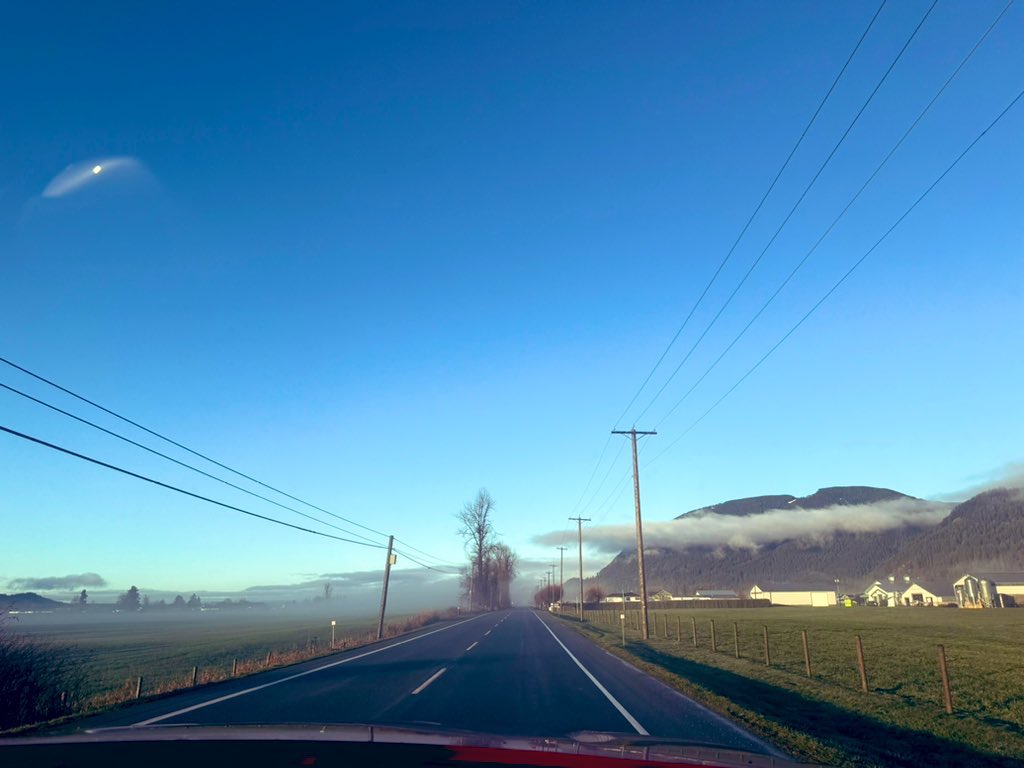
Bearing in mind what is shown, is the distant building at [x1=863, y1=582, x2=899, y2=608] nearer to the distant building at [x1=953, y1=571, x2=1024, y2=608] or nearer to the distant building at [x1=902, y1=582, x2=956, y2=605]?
the distant building at [x1=902, y1=582, x2=956, y2=605]

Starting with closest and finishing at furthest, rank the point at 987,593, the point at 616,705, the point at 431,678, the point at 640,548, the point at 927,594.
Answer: the point at 616,705
the point at 431,678
the point at 640,548
the point at 987,593
the point at 927,594

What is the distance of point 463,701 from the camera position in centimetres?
1192

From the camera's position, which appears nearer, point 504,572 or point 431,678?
point 431,678

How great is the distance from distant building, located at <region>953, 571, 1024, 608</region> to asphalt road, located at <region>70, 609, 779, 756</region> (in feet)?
328

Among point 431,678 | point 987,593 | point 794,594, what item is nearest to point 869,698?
point 431,678

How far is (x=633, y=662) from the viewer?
2062 cm

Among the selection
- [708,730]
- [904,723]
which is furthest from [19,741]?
[904,723]

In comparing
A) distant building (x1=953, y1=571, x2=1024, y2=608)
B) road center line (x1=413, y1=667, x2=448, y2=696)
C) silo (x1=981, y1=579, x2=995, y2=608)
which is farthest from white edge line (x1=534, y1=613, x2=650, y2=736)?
silo (x1=981, y1=579, x2=995, y2=608)

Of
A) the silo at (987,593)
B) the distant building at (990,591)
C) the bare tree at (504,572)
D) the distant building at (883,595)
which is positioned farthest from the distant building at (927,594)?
the bare tree at (504,572)

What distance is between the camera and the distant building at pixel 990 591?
3718 inches

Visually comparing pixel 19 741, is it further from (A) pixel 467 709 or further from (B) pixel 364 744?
(A) pixel 467 709

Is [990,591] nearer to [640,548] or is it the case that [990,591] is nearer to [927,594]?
[927,594]

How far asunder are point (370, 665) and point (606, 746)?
16104 mm

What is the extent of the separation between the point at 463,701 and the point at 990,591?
114 metres
